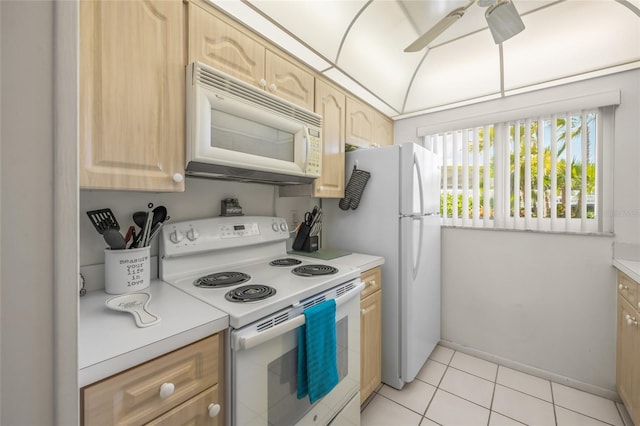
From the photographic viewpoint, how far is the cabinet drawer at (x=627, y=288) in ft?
4.89

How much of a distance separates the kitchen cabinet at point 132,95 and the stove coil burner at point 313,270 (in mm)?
706

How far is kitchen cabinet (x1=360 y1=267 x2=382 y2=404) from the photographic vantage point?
1.64 m

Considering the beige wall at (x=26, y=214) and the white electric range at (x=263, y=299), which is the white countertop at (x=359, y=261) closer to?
the white electric range at (x=263, y=299)

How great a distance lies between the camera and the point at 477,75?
7.26 ft

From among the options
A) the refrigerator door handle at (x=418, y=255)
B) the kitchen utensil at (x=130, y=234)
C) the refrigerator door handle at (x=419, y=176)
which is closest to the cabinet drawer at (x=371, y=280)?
the refrigerator door handle at (x=418, y=255)

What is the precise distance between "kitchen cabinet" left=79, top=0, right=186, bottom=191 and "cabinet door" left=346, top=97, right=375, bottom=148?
4.13 ft

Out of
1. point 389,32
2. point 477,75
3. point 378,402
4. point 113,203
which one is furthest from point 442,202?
point 113,203

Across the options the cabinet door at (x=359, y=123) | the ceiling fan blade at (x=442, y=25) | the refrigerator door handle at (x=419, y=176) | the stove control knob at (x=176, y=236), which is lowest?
the stove control knob at (x=176, y=236)

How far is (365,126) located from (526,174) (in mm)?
1322

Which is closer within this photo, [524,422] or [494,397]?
[524,422]

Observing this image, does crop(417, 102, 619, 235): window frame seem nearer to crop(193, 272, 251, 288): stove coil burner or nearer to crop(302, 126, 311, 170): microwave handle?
crop(302, 126, 311, 170): microwave handle

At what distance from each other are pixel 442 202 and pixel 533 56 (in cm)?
126

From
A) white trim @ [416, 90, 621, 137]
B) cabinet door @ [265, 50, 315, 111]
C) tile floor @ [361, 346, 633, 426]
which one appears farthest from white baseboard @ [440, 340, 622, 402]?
cabinet door @ [265, 50, 315, 111]

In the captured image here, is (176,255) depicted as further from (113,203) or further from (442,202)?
(442,202)
